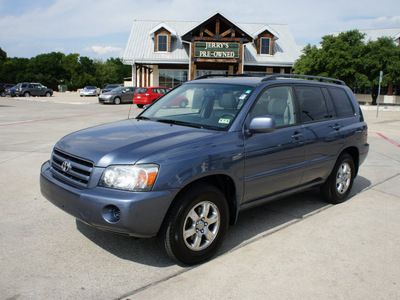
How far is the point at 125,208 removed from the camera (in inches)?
116

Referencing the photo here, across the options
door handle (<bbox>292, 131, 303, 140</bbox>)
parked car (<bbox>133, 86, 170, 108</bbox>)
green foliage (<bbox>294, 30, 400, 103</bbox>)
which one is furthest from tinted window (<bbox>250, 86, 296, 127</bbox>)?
green foliage (<bbox>294, 30, 400, 103</bbox>)

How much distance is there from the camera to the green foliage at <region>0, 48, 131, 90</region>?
85.9 meters

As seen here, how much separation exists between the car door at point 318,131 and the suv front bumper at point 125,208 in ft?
7.08

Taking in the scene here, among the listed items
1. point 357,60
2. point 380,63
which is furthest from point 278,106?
point 380,63

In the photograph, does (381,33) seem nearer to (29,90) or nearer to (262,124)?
(29,90)

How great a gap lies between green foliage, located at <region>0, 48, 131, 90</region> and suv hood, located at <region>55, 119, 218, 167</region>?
83018 millimetres

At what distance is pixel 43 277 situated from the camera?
3.13 m

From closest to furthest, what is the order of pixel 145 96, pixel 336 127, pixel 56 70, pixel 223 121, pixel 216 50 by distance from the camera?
pixel 223 121 → pixel 336 127 → pixel 145 96 → pixel 216 50 → pixel 56 70

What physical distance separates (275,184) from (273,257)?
2.80ft

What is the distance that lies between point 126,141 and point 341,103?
3.40 m

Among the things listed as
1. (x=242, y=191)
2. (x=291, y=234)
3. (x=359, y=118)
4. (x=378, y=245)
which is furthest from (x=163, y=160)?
(x=359, y=118)

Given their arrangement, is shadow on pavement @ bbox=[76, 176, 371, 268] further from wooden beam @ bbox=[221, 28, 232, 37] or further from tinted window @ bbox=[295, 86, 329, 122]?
wooden beam @ bbox=[221, 28, 232, 37]

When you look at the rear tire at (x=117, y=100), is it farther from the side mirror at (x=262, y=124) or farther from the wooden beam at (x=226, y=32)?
the side mirror at (x=262, y=124)

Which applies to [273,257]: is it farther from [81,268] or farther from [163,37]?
[163,37]
